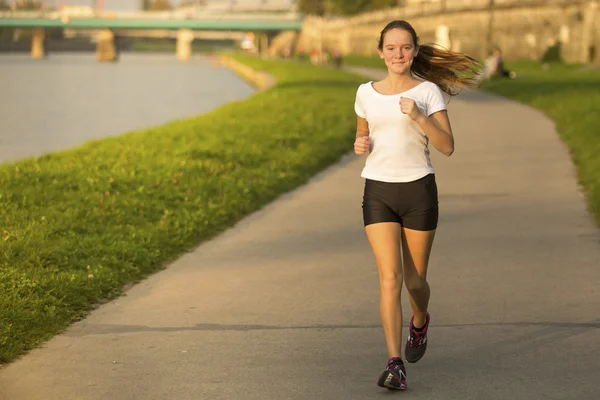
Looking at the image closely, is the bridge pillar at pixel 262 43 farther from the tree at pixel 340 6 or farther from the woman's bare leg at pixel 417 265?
the woman's bare leg at pixel 417 265

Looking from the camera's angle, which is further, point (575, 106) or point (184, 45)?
point (184, 45)

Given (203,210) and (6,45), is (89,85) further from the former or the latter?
(6,45)

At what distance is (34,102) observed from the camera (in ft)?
157

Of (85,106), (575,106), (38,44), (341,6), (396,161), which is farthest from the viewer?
(38,44)

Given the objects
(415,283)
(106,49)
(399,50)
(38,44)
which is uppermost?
(399,50)

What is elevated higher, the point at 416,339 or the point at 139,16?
the point at 416,339

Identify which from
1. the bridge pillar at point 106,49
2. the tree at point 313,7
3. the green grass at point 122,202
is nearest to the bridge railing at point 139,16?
the bridge pillar at point 106,49

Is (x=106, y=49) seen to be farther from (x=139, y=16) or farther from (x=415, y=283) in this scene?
(x=415, y=283)

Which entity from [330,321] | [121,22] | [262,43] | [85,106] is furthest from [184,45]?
[330,321]

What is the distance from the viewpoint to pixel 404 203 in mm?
5965

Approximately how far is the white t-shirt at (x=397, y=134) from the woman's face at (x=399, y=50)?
13cm

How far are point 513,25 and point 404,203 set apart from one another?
2476 inches

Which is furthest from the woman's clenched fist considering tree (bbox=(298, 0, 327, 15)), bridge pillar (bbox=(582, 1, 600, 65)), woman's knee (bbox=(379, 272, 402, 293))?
tree (bbox=(298, 0, 327, 15))

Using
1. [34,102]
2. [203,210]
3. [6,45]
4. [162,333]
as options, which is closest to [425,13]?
[34,102]
